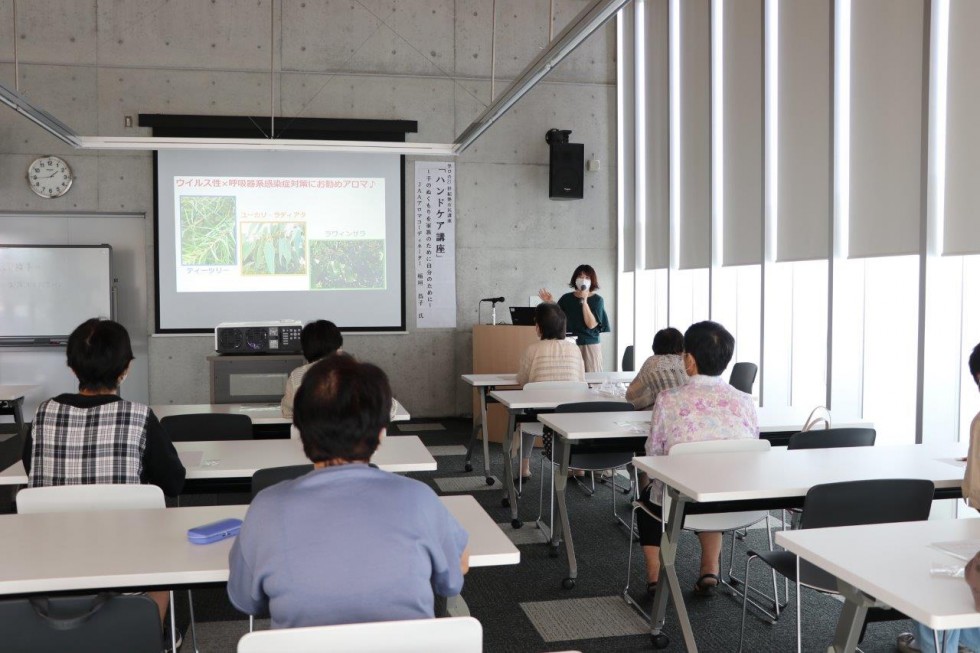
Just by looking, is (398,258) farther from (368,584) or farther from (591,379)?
(368,584)

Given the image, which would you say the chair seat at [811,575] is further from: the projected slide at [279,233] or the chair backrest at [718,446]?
the projected slide at [279,233]

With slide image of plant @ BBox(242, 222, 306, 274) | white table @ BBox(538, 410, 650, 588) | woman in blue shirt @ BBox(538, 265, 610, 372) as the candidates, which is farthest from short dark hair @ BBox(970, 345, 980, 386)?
slide image of plant @ BBox(242, 222, 306, 274)

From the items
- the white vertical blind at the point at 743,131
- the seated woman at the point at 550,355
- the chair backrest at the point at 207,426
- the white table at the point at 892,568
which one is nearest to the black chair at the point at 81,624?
the white table at the point at 892,568

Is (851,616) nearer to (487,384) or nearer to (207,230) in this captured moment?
(487,384)

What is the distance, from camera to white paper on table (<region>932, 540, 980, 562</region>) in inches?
72.5

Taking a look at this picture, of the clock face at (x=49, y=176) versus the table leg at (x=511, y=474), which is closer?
the table leg at (x=511, y=474)

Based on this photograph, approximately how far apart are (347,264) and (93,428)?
18.4 ft

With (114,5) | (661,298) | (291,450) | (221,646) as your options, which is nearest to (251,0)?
(114,5)

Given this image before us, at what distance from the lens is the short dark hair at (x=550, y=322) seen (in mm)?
5383

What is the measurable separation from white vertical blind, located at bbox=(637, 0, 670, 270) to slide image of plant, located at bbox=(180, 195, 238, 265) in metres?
3.93

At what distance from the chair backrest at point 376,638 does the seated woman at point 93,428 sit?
4.58 ft

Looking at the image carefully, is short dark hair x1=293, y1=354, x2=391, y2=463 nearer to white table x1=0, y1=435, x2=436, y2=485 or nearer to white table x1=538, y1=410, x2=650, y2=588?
white table x1=0, y1=435, x2=436, y2=485

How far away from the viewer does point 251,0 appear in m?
7.84

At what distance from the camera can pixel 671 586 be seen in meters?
2.98
